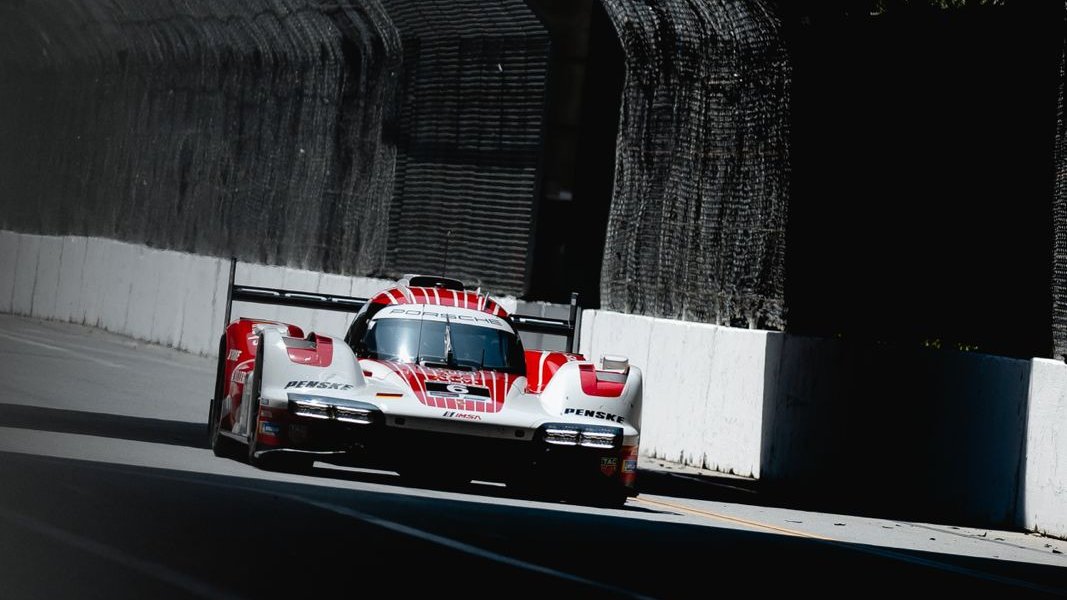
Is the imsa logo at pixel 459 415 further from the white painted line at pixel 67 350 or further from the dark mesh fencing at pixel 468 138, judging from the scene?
the white painted line at pixel 67 350

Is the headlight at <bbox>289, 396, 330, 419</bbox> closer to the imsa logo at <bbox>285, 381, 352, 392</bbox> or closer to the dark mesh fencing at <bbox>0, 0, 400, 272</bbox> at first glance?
the imsa logo at <bbox>285, 381, 352, 392</bbox>

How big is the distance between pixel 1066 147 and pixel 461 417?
16.2 ft

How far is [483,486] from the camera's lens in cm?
1298

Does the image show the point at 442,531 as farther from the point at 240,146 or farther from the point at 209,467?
the point at 240,146

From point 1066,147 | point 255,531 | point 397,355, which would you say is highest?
point 1066,147

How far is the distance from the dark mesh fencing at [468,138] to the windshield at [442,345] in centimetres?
846

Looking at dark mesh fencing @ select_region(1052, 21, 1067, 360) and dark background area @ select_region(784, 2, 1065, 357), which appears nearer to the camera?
dark mesh fencing @ select_region(1052, 21, 1067, 360)

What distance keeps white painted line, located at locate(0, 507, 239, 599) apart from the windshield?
408 cm

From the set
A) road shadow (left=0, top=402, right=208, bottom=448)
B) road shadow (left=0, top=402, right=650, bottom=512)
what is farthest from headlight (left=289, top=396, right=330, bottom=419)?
road shadow (left=0, top=402, right=208, bottom=448)

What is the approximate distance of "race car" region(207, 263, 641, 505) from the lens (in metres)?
11.6

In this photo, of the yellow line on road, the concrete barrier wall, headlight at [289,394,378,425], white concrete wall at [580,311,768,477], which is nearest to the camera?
headlight at [289,394,378,425]

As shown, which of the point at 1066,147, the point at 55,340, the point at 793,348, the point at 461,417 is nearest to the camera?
the point at 461,417

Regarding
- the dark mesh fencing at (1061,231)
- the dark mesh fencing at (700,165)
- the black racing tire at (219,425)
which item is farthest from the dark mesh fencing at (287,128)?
the dark mesh fencing at (1061,231)

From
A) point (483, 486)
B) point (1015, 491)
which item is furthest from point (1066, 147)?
point (483, 486)
